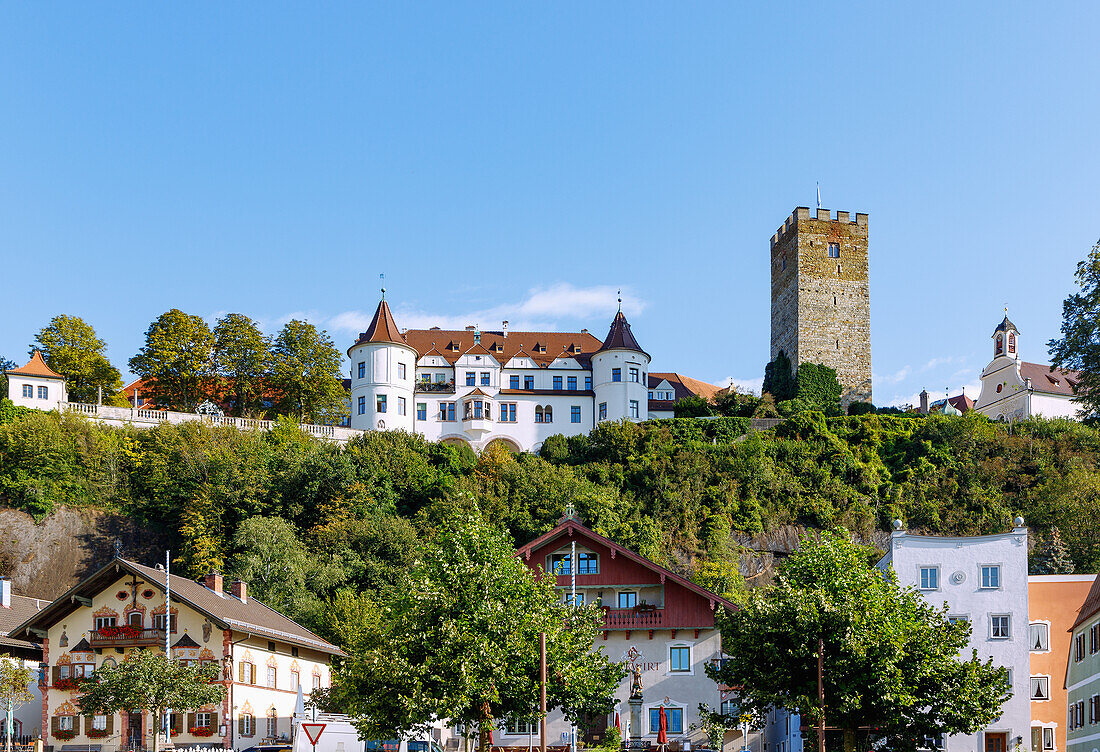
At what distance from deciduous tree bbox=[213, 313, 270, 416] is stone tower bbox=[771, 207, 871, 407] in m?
44.2

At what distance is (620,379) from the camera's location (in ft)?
331

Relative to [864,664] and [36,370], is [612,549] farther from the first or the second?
[36,370]

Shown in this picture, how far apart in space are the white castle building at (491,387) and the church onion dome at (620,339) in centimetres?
8

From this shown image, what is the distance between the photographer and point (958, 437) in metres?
89.5

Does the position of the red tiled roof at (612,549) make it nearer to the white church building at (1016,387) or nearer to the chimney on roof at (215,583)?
the chimney on roof at (215,583)

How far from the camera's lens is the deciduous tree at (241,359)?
3629 inches

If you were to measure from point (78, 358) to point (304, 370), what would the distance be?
16.0 m

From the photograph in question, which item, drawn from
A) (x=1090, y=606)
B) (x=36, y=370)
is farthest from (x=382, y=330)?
(x=1090, y=606)

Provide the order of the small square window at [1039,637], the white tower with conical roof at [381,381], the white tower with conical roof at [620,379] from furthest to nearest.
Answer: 1. the white tower with conical roof at [620,379]
2. the white tower with conical roof at [381,381]
3. the small square window at [1039,637]

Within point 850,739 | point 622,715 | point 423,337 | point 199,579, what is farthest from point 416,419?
point 850,739

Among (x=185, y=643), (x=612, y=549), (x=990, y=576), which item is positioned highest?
(x=612, y=549)

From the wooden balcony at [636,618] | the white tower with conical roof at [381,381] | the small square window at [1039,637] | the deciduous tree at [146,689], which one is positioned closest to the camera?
the deciduous tree at [146,689]

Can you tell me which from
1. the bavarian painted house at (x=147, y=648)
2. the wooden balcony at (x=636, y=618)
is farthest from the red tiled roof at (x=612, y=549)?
the bavarian painted house at (x=147, y=648)

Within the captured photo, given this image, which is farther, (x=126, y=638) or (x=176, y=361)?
(x=176, y=361)
